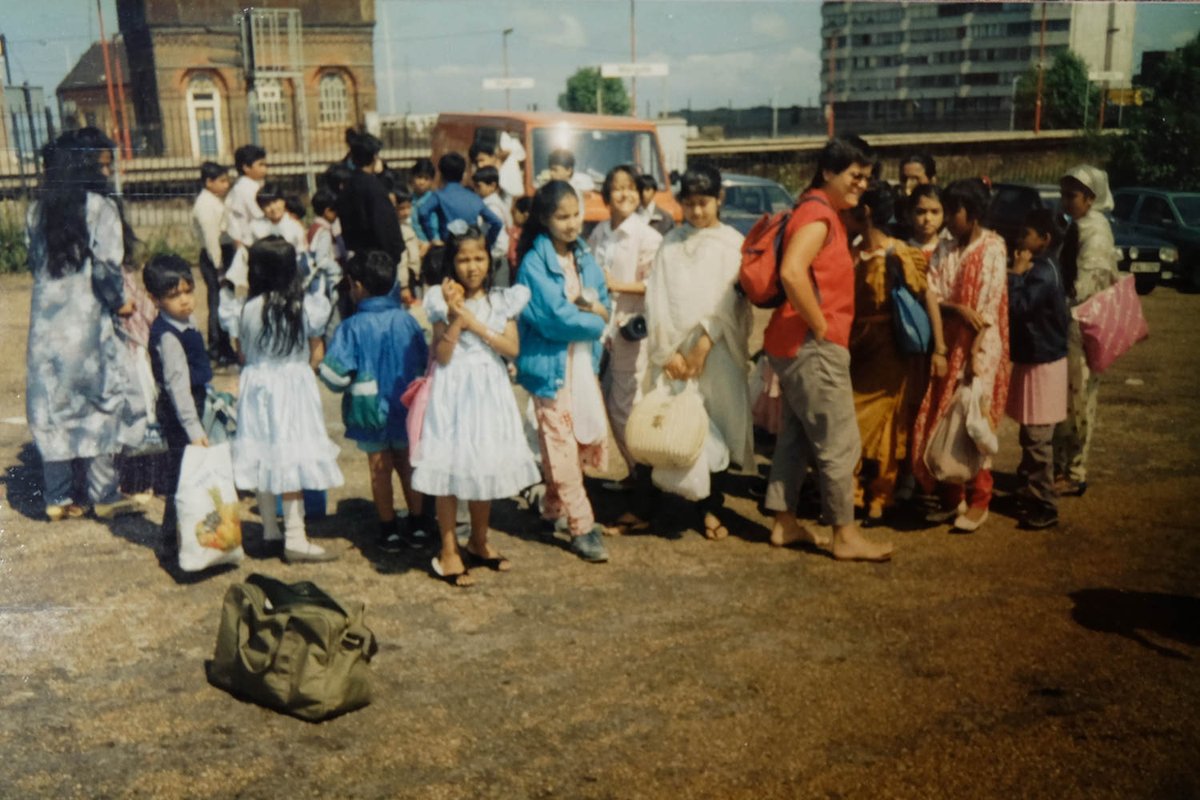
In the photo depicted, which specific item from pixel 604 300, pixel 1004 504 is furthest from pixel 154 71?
pixel 1004 504

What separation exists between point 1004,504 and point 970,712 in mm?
2324

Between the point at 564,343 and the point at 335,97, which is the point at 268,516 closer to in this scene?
the point at 564,343

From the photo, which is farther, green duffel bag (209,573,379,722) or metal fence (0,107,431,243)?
metal fence (0,107,431,243)

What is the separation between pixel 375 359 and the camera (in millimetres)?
4684

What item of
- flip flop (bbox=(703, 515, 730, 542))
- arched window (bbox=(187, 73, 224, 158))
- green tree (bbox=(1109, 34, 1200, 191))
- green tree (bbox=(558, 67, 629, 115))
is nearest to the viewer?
flip flop (bbox=(703, 515, 730, 542))

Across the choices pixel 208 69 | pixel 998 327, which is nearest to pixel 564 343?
pixel 998 327

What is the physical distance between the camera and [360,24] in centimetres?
643

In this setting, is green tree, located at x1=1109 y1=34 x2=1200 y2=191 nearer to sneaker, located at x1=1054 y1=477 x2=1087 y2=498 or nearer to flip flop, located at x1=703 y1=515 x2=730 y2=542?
sneaker, located at x1=1054 y1=477 x2=1087 y2=498

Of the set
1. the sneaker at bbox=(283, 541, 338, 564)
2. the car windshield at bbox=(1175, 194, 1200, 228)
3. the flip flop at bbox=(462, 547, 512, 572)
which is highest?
the car windshield at bbox=(1175, 194, 1200, 228)

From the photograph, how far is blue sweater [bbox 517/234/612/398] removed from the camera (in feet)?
15.4

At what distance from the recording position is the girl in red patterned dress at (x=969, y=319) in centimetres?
501

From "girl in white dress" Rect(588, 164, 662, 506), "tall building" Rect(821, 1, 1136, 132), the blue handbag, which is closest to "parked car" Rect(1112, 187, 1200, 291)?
"tall building" Rect(821, 1, 1136, 132)

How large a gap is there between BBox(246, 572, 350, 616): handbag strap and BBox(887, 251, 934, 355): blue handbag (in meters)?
2.79

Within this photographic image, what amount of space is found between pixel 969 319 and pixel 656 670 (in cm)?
230
